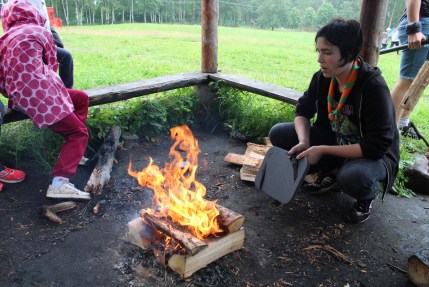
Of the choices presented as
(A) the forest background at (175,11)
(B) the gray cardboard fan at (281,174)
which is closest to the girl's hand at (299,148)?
(B) the gray cardboard fan at (281,174)

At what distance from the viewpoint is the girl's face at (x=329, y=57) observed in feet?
7.70

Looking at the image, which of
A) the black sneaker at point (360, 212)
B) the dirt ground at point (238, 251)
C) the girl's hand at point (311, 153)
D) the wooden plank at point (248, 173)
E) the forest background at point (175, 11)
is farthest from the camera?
the forest background at point (175, 11)

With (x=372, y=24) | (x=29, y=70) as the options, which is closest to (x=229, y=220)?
(x=29, y=70)

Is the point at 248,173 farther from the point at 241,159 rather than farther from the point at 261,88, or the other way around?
the point at 261,88

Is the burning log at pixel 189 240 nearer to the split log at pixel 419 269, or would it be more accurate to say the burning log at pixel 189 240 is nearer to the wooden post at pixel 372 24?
the split log at pixel 419 269

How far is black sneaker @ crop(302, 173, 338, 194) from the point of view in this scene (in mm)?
3219

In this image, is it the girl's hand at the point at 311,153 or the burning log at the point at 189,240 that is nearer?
the burning log at the point at 189,240

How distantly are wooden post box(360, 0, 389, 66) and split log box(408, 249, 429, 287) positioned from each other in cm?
194

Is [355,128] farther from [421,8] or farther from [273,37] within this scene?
[273,37]

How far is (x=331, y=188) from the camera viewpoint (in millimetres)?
3236

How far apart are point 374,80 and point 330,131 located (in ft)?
2.37

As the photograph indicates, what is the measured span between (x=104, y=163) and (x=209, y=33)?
8.13 ft

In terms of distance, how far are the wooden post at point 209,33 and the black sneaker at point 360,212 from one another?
301cm

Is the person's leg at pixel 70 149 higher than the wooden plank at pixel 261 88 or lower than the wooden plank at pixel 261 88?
lower
